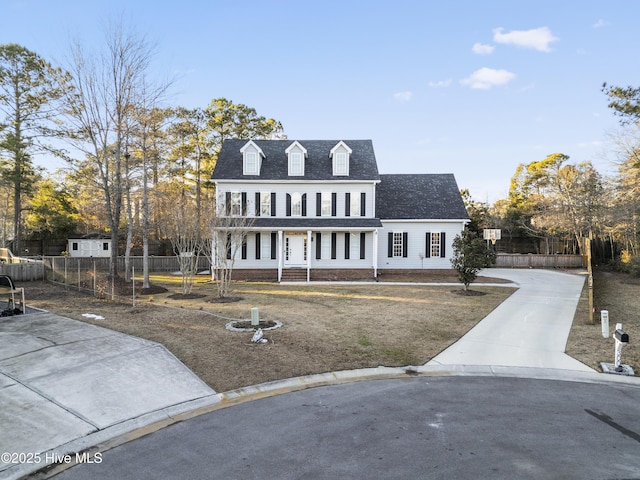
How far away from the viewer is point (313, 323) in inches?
455

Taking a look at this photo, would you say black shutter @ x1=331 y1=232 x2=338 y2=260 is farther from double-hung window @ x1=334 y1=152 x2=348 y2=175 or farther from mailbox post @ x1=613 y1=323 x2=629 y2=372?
mailbox post @ x1=613 y1=323 x2=629 y2=372

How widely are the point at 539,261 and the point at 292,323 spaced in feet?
93.9

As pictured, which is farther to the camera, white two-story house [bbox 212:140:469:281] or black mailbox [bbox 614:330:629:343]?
white two-story house [bbox 212:140:469:281]

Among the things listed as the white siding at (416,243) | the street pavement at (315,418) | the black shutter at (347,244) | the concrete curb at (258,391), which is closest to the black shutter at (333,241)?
the black shutter at (347,244)

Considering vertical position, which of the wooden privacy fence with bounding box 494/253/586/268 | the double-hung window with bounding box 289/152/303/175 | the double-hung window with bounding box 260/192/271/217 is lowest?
the wooden privacy fence with bounding box 494/253/586/268

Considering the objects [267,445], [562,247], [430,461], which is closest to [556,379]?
[430,461]

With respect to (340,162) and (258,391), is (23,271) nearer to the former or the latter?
(258,391)

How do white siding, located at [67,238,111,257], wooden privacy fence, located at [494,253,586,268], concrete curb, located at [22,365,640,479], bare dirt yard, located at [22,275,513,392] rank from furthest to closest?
1. white siding, located at [67,238,111,257]
2. wooden privacy fence, located at [494,253,586,268]
3. bare dirt yard, located at [22,275,513,392]
4. concrete curb, located at [22,365,640,479]

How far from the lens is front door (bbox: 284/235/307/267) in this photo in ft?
79.4

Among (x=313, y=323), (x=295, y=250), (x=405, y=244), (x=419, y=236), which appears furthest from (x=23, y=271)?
(x=419, y=236)

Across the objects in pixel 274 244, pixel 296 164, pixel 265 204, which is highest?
pixel 296 164

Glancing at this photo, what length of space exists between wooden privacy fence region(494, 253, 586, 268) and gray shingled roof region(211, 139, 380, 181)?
15.4 meters

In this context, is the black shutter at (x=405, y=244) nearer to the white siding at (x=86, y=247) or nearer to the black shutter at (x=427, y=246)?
the black shutter at (x=427, y=246)

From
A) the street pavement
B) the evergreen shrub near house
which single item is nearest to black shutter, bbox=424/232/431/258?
the evergreen shrub near house
